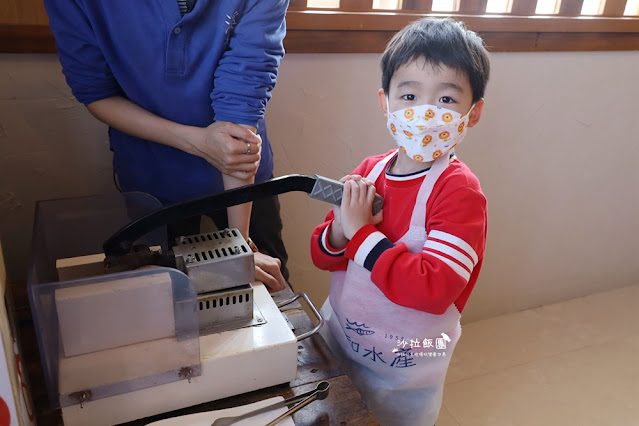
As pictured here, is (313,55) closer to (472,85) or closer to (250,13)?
(250,13)

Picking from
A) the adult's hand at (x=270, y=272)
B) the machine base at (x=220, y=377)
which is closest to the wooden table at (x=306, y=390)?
the machine base at (x=220, y=377)

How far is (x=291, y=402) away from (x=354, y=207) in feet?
1.06

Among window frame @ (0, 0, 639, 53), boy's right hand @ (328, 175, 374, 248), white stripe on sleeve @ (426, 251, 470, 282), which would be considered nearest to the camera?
white stripe on sleeve @ (426, 251, 470, 282)

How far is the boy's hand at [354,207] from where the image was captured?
2.84 ft

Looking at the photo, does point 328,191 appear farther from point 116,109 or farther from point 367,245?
point 116,109

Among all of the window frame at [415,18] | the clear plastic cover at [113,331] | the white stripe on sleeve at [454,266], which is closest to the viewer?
the clear plastic cover at [113,331]

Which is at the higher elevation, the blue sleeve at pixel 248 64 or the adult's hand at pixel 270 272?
the blue sleeve at pixel 248 64

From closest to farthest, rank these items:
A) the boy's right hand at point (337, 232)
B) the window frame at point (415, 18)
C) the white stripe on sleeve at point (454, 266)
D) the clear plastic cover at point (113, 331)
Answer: the clear plastic cover at point (113, 331) → the white stripe on sleeve at point (454, 266) → the boy's right hand at point (337, 232) → the window frame at point (415, 18)

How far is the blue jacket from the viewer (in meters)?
0.89

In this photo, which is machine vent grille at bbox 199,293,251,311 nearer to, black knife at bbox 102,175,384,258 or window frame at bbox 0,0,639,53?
black knife at bbox 102,175,384,258

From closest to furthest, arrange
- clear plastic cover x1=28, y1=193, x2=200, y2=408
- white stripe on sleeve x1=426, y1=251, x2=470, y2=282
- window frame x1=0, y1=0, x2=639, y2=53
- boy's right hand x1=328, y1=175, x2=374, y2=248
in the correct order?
1. clear plastic cover x1=28, y1=193, x2=200, y2=408
2. white stripe on sleeve x1=426, y1=251, x2=470, y2=282
3. boy's right hand x1=328, y1=175, x2=374, y2=248
4. window frame x1=0, y1=0, x2=639, y2=53

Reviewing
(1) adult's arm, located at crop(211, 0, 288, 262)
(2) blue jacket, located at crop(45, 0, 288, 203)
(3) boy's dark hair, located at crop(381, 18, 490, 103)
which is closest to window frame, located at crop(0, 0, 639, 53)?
(2) blue jacket, located at crop(45, 0, 288, 203)

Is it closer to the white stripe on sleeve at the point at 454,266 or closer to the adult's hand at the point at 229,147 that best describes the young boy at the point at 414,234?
the white stripe on sleeve at the point at 454,266

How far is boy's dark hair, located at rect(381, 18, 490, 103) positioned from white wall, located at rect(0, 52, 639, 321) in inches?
24.2
